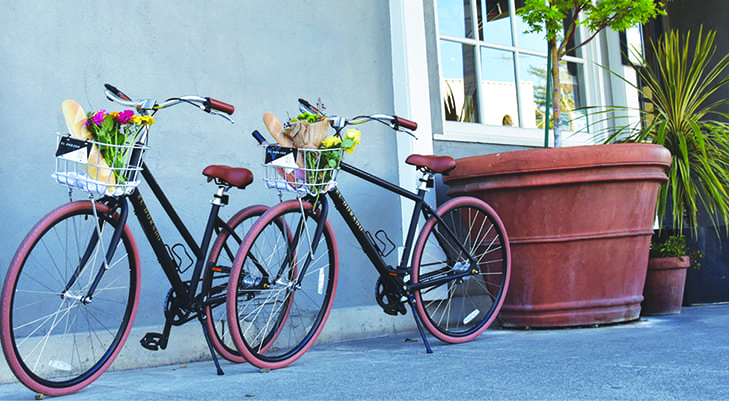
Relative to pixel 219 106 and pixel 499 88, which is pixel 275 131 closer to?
pixel 219 106

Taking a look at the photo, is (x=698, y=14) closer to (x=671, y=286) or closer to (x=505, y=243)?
(x=671, y=286)

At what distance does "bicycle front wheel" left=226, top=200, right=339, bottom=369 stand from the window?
61.3 inches

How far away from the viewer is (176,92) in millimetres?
2898

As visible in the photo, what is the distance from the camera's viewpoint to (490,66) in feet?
13.9

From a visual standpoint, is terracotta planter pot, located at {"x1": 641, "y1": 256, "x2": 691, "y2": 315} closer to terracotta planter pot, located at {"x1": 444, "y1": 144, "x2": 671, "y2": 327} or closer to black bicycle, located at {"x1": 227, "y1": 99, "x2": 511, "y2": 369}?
terracotta planter pot, located at {"x1": 444, "y1": 144, "x2": 671, "y2": 327}

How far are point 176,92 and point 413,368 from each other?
148cm

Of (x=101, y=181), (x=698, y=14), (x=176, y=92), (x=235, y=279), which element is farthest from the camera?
(x=698, y=14)

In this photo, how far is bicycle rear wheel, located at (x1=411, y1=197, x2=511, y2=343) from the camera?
2904mm

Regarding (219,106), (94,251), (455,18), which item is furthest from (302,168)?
(455,18)

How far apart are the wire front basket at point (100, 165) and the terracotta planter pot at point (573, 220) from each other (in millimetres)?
1624

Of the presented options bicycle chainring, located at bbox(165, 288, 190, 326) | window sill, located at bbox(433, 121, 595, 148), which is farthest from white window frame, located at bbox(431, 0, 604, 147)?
bicycle chainring, located at bbox(165, 288, 190, 326)

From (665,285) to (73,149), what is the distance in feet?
9.82

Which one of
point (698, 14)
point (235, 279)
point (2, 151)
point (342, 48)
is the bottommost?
point (235, 279)

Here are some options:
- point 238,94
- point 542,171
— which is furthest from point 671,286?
point 238,94
